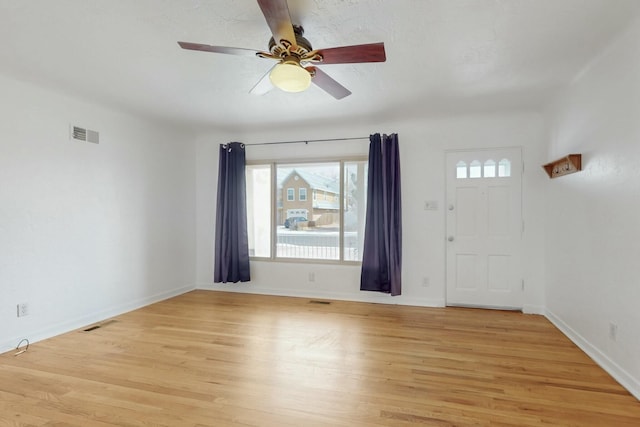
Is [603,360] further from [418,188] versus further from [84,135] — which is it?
[84,135]

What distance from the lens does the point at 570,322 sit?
3244 mm

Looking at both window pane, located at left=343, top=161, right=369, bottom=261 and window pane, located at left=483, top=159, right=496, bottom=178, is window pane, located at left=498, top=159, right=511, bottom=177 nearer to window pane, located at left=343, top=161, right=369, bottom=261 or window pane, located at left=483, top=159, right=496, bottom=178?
window pane, located at left=483, top=159, right=496, bottom=178

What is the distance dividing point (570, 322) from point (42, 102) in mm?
5470

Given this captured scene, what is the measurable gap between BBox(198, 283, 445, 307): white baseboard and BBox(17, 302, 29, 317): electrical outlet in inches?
92.7

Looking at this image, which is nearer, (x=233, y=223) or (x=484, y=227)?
(x=484, y=227)

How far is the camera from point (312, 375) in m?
2.51

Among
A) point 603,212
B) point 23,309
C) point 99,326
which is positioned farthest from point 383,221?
point 23,309

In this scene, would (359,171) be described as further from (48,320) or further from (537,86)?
(48,320)

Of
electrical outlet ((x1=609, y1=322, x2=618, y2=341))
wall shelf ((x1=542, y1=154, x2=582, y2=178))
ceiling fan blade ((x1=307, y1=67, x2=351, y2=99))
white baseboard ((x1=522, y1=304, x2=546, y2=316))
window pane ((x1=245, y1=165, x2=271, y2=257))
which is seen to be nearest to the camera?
ceiling fan blade ((x1=307, y1=67, x2=351, y2=99))

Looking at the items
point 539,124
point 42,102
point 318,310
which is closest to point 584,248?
point 539,124

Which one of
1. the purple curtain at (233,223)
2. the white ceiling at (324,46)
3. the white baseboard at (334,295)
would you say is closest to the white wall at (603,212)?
the white ceiling at (324,46)

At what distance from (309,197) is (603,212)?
10.7ft

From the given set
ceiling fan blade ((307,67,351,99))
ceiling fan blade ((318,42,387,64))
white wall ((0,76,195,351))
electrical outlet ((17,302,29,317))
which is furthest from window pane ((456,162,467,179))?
electrical outlet ((17,302,29,317))

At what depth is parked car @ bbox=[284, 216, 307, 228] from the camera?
16.1 feet
